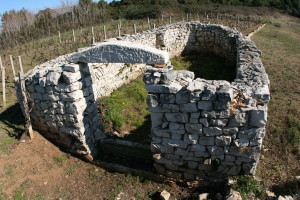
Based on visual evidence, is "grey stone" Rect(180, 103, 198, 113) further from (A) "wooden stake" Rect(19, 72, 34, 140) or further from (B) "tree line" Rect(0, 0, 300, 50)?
(B) "tree line" Rect(0, 0, 300, 50)

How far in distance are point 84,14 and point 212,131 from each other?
97.0 feet

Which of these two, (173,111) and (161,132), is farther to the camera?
(161,132)

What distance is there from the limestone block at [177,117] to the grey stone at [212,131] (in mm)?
438

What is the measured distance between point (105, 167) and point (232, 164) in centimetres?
327

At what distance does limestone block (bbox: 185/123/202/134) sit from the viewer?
17.4 feet

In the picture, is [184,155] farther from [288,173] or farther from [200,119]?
[288,173]

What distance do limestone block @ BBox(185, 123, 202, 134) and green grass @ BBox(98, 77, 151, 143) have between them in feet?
9.21

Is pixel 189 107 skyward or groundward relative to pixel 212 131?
skyward

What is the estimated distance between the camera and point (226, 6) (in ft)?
121

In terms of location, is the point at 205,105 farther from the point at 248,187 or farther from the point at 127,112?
the point at 127,112

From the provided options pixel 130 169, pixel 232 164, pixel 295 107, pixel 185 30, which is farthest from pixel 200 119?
pixel 185 30

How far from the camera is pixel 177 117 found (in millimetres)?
5406

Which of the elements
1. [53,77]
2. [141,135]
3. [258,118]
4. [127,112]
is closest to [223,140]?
[258,118]

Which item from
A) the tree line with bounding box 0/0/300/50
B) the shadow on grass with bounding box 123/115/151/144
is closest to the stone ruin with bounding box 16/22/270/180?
the shadow on grass with bounding box 123/115/151/144
